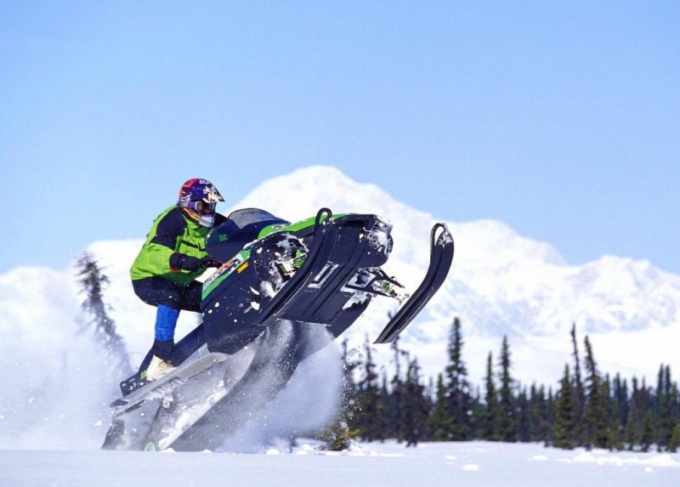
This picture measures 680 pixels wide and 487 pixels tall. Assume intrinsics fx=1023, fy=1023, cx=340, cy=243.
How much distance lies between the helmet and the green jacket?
103mm

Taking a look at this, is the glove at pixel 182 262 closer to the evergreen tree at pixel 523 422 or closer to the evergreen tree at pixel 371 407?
the evergreen tree at pixel 371 407

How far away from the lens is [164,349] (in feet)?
41.1

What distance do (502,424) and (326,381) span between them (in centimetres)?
7831

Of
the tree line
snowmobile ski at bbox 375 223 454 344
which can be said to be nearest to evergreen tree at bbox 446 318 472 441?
the tree line

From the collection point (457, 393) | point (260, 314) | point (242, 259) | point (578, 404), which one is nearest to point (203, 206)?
point (242, 259)

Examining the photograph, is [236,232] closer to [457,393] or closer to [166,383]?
[166,383]

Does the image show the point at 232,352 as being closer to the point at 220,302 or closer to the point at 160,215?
the point at 220,302

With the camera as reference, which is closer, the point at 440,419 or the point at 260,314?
the point at 260,314

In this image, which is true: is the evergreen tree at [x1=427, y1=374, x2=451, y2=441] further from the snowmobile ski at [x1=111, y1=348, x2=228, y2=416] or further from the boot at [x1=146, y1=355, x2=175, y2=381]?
the boot at [x1=146, y1=355, x2=175, y2=381]

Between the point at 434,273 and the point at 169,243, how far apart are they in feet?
10.6

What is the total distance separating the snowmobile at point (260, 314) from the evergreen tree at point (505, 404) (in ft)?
256

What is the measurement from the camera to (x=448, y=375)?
8150cm

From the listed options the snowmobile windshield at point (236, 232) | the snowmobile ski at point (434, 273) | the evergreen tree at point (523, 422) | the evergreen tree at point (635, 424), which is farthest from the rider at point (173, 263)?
the evergreen tree at point (523, 422)

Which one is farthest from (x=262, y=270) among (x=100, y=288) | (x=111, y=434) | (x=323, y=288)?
(x=100, y=288)
